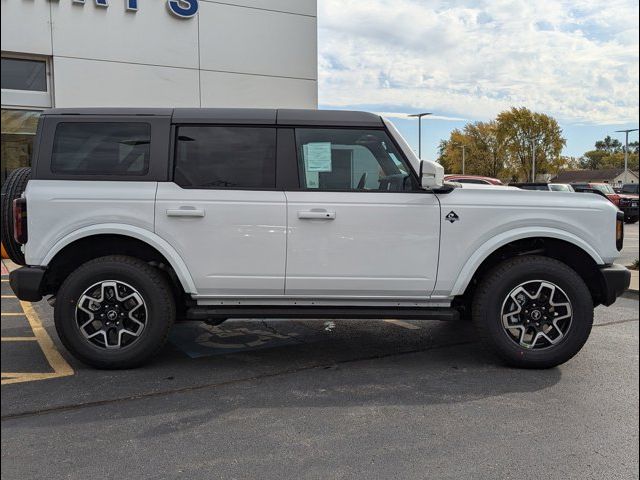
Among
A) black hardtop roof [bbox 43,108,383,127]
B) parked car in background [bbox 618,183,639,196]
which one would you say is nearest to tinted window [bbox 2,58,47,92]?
black hardtop roof [bbox 43,108,383,127]

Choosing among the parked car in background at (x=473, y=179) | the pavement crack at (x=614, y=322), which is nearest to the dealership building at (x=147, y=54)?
the parked car in background at (x=473, y=179)

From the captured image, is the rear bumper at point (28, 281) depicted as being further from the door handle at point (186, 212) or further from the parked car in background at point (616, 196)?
the parked car in background at point (616, 196)

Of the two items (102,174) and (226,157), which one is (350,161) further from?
(102,174)

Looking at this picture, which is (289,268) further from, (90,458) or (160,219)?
(90,458)

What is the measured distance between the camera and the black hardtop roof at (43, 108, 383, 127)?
169 inches

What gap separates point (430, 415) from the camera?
338cm

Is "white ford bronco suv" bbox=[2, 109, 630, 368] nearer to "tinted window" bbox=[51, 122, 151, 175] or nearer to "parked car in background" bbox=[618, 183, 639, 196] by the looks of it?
"tinted window" bbox=[51, 122, 151, 175]

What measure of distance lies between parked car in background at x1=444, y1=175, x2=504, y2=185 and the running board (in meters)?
1.07

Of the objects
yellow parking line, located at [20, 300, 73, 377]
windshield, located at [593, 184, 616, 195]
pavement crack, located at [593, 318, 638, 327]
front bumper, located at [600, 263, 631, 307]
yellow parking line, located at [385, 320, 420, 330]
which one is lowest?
yellow parking line, located at [385, 320, 420, 330]

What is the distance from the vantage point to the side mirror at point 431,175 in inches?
157

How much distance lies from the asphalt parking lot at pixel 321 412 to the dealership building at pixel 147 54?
7.31 metres

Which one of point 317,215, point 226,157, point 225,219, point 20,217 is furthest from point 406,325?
point 20,217

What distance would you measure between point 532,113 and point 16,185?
3.93m

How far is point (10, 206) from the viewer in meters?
4.30
